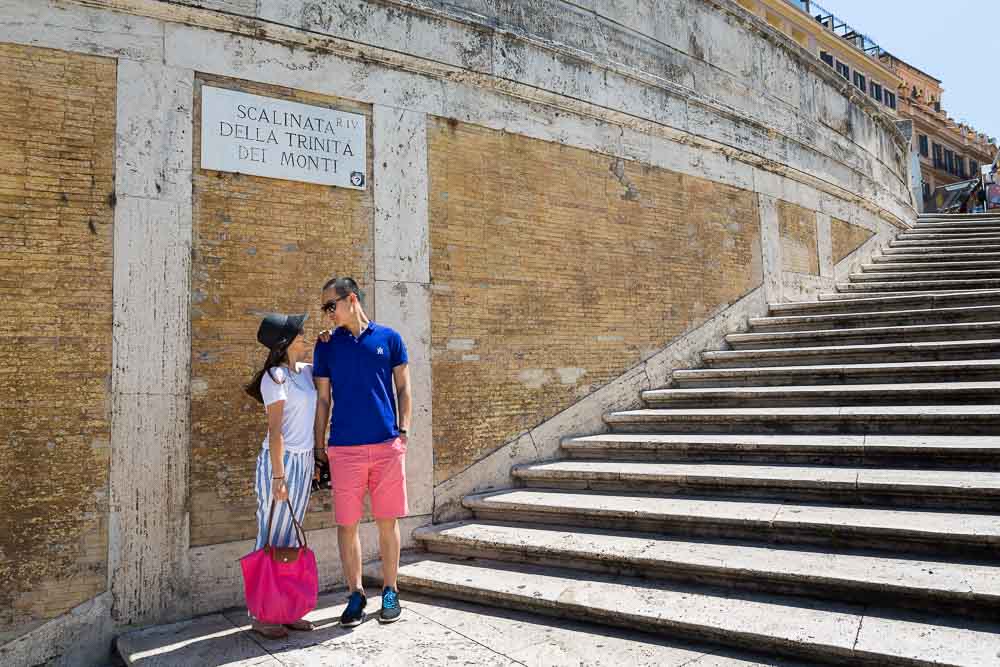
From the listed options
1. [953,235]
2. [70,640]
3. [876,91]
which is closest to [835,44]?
[876,91]

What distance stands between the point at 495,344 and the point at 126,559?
10.3 ft

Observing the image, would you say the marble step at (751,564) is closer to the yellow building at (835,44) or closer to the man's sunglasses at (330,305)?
the man's sunglasses at (330,305)

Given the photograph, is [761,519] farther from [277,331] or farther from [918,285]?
[918,285]

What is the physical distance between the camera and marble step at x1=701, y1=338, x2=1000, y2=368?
19.0 feet

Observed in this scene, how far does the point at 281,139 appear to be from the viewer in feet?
16.6

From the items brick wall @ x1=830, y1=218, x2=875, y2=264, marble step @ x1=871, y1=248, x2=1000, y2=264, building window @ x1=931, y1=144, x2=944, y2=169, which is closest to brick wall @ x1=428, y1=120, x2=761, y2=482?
brick wall @ x1=830, y1=218, x2=875, y2=264

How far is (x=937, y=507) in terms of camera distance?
3.96m

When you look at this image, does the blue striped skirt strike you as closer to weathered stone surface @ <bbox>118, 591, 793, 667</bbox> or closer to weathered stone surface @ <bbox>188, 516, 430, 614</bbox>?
weathered stone surface @ <bbox>118, 591, 793, 667</bbox>

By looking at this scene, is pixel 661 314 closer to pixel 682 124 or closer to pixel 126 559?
pixel 682 124

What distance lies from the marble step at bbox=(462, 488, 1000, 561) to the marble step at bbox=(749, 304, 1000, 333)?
3.46m

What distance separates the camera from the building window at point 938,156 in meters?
43.0

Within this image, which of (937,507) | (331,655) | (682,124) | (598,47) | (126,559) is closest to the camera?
(331,655)

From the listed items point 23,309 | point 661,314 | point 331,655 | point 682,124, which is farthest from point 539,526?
point 682,124

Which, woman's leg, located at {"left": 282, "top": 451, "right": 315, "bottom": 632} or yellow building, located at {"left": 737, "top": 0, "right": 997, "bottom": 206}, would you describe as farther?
yellow building, located at {"left": 737, "top": 0, "right": 997, "bottom": 206}
